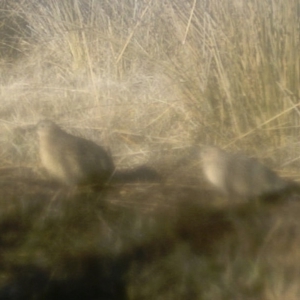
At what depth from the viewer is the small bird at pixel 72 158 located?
68.0 inches

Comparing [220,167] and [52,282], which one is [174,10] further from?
[52,282]

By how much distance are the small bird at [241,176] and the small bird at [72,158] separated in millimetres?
285

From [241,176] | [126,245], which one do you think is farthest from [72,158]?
[241,176]

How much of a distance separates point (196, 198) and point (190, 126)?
0.29m

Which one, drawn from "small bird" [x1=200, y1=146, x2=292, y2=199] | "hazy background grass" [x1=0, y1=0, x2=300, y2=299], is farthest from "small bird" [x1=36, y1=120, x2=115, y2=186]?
"small bird" [x1=200, y1=146, x2=292, y2=199]

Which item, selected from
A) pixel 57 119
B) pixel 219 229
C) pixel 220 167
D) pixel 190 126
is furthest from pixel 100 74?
pixel 219 229

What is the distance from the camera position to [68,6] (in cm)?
210

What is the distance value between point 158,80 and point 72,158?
1.23 feet

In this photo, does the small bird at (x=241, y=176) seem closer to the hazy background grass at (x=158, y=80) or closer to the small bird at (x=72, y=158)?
the hazy background grass at (x=158, y=80)

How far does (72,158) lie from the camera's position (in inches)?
70.2

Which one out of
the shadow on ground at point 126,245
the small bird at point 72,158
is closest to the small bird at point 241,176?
the shadow on ground at point 126,245

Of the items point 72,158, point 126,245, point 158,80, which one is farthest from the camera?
point 158,80

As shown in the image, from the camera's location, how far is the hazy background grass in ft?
6.08

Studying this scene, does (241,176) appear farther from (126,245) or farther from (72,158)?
(72,158)
